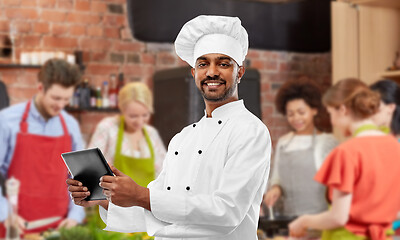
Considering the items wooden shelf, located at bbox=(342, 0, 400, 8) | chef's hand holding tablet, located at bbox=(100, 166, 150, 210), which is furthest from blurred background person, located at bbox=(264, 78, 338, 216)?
chef's hand holding tablet, located at bbox=(100, 166, 150, 210)

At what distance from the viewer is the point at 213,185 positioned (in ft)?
2.81

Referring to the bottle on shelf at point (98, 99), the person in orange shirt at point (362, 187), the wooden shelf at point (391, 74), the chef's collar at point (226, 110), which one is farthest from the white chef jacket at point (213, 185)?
the wooden shelf at point (391, 74)

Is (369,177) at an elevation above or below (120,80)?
below

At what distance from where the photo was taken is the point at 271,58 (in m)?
3.88

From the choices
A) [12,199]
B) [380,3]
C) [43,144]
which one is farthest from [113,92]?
[380,3]

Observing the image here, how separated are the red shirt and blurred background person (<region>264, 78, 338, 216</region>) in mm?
760

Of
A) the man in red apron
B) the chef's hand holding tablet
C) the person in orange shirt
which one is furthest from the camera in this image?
the man in red apron

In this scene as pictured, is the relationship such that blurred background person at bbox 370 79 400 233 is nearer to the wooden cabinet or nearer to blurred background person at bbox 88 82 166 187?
the wooden cabinet

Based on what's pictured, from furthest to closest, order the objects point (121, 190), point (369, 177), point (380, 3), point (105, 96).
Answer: point (380, 3) → point (105, 96) → point (369, 177) → point (121, 190)

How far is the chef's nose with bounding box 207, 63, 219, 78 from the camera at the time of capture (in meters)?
0.85

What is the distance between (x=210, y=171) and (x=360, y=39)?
109 inches

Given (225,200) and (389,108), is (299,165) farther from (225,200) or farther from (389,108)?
(225,200)

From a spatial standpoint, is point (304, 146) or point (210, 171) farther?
point (304, 146)

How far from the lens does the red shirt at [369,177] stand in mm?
2229
